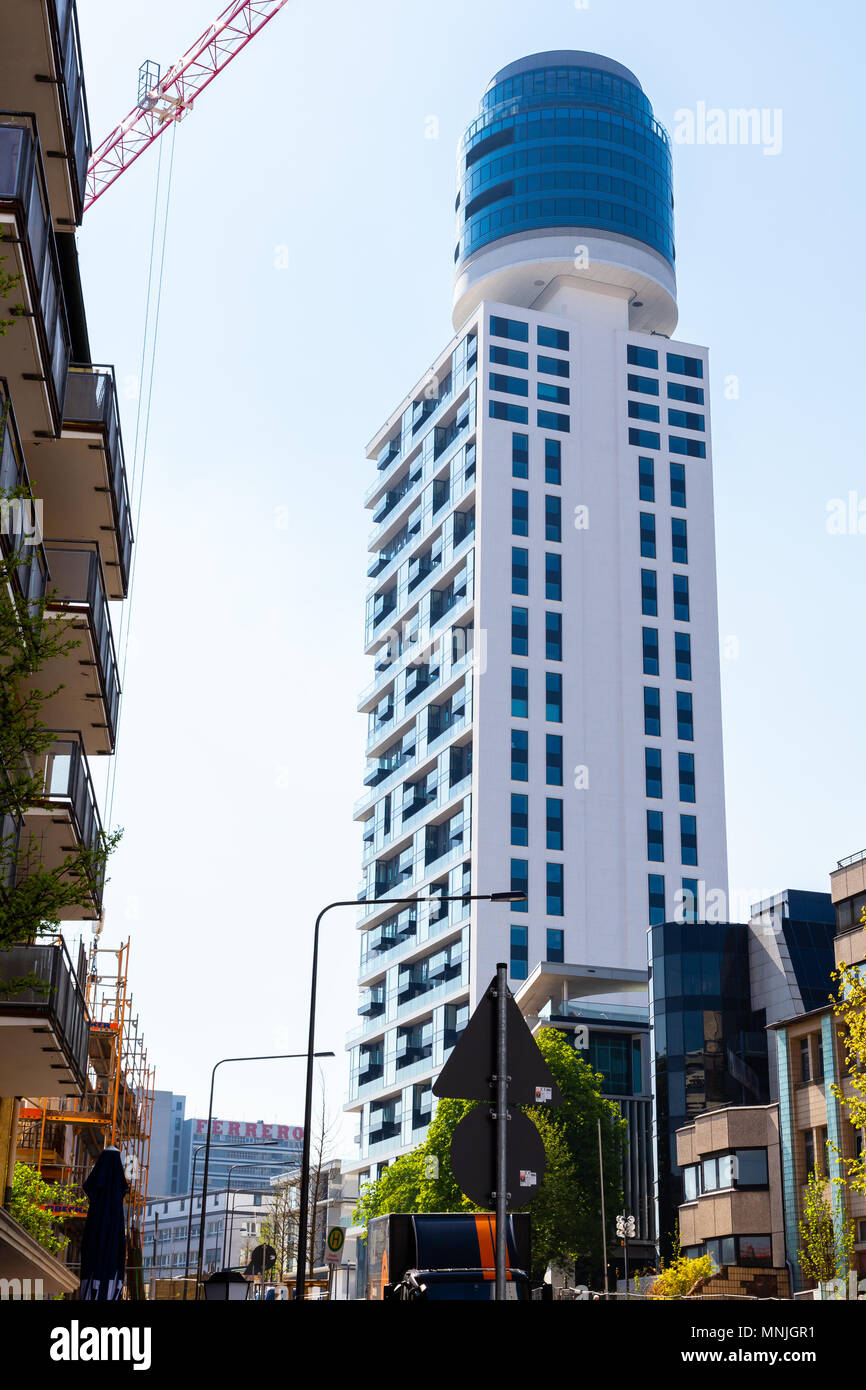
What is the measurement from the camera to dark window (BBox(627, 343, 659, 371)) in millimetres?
121062

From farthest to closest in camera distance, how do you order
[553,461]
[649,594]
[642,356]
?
[642,356]
[553,461]
[649,594]

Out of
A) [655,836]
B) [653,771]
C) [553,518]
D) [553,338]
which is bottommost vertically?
[655,836]

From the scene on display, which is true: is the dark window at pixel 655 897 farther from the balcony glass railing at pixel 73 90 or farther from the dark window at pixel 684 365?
the balcony glass railing at pixel 73 90

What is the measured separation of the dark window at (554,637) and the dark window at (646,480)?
12808 mm

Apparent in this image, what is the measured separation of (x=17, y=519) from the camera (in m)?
22.1

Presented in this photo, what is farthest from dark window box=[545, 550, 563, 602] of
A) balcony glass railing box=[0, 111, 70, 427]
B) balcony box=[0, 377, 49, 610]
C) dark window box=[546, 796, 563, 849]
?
balcony glass railing box=[0, 111, 70, 427]

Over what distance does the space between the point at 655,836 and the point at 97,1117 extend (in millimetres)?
57846

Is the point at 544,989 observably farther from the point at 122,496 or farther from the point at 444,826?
the point at 122,496

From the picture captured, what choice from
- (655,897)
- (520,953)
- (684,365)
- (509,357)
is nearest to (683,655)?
(655,897)

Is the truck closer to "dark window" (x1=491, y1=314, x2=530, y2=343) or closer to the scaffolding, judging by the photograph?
the scaffolding

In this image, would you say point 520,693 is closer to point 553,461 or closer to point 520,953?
point 520,953

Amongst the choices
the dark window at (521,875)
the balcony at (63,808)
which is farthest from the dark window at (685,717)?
the balcony at (63,808)

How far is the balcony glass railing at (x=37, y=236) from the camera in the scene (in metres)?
19.6

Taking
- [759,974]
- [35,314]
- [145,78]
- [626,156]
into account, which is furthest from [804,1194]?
[626,156]
